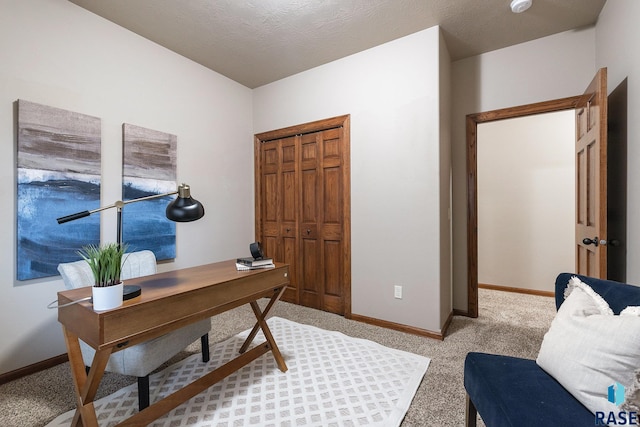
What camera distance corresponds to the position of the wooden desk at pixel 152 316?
1.11 metres

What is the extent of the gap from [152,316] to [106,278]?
0.25 meters

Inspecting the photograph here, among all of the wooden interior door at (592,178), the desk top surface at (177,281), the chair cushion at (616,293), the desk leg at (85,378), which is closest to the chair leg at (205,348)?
the desk top surface at (177,281)

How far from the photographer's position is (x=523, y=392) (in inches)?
40.1

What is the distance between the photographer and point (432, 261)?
8.12 feet

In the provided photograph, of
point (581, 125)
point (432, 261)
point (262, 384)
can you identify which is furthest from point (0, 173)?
point (581, 125)

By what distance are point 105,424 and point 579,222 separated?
3.62 metres

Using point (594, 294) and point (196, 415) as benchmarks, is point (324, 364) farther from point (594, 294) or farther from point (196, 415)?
point (594, 294)

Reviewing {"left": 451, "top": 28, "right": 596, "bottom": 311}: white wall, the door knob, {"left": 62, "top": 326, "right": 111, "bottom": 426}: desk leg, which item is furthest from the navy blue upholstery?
{"left": 451, "top": 28, "right": 596, "bottom": 311}: white wall

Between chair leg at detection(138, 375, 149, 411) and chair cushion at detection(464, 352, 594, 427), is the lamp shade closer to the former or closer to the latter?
chair leg at detection(138, 375, 149, 411)

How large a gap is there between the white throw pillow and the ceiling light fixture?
7.12ft

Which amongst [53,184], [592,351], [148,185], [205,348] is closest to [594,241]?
[592,351]

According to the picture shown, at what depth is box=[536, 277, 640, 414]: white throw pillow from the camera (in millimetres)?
→ 882

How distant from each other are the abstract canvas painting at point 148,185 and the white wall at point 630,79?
3599 mm

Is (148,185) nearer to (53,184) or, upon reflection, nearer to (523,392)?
(53,184)
